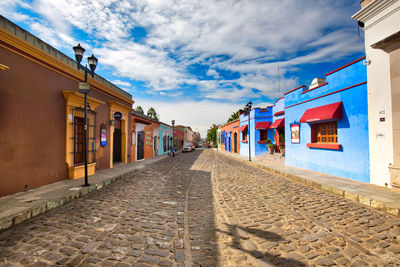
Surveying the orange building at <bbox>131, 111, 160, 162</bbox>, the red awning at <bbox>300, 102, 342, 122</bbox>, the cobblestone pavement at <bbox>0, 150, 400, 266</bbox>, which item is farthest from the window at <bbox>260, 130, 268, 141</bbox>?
the cobblestone pavement at <bbox>0, 150, 400, 266</bbox>

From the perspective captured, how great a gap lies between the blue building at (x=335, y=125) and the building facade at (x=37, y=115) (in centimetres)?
1052

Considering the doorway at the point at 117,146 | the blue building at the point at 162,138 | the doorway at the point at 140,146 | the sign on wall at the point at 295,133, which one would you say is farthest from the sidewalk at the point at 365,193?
the blue building at the point at 162,138

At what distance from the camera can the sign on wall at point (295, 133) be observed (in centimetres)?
1077

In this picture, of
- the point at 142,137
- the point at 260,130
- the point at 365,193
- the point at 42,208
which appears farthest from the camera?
the point at 260,130

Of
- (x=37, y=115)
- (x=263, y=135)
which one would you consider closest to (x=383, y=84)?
(x=37, y=115)

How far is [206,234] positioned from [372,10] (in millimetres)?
8677

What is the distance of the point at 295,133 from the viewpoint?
11.0m

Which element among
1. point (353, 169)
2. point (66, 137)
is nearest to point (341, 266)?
point (353, 169)

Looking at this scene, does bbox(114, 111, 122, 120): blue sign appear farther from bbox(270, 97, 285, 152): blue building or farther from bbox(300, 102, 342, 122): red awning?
bbox(270, 97, 285, 152): blue building

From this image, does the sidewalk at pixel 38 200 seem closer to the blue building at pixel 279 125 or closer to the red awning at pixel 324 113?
the red awning at pixel 324 113

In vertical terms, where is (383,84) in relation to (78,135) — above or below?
above

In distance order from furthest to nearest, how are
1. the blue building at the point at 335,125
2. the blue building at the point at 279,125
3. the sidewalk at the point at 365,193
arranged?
the blue building at the point at 279,125 < the blue building at the point at 335,125 < the sidewalk at the point at 365,193

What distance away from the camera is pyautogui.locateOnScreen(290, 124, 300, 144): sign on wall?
1077cm

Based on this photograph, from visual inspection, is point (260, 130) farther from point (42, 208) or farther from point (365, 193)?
point (42, 208)
